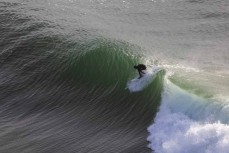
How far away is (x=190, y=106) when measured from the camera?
2148cm

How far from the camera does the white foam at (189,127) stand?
19.0 meters

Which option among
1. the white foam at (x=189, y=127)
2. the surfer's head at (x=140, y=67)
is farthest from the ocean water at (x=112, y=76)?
the surfer's head at (x=140, y=67)

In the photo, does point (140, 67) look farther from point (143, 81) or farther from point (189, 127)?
point (189, 127)

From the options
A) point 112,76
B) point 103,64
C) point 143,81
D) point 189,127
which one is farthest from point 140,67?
point 189,127

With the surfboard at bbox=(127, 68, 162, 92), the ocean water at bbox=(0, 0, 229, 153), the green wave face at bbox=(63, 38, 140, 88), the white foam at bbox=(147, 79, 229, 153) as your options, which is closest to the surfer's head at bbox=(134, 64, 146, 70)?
the surfboard at bbox=(127, 68, 162, 92)

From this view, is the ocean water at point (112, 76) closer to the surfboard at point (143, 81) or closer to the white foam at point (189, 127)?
the white foam at point (189, 127)

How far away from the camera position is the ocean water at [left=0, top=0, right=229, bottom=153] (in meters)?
21.0

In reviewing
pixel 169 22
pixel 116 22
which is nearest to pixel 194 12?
pixel 169 22

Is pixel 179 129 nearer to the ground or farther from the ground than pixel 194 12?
nearer to the ground

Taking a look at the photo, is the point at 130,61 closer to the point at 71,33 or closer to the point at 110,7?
the point at 71,33

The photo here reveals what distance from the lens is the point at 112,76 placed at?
26.5m

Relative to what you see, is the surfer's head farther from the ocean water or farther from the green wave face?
the green wave face

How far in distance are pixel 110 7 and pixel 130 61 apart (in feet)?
29.8

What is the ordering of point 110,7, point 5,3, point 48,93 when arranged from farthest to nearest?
1. point 5,3
2. point 110,7
3. point 48,93
